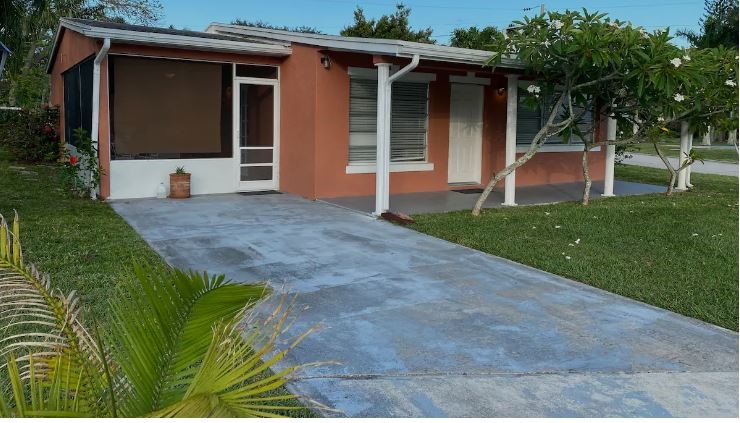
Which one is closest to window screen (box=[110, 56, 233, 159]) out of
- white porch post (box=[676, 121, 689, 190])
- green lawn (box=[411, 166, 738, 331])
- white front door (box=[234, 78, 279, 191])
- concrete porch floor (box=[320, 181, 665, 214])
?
white front door (box=[234, 78, 279, 191])

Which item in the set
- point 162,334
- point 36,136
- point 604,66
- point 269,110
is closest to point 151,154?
point 269,110

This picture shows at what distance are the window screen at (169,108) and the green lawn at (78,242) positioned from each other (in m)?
1.36

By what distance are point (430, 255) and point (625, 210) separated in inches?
174

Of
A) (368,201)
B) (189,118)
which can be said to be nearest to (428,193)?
(368,201)

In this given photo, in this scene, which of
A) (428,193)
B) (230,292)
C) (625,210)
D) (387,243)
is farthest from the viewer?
(428,193)

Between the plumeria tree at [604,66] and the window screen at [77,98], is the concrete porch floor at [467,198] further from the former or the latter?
the window screen at [77,98]

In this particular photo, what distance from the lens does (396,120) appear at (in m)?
11.6

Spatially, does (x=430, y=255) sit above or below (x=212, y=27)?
below

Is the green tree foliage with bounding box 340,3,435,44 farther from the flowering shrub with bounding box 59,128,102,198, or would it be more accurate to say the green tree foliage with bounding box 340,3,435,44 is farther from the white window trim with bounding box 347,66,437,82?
the flowering shrub with bounding box 59,128,102,198

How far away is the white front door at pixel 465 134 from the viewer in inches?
499

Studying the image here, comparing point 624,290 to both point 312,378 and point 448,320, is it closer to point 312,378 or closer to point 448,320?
point 448,320

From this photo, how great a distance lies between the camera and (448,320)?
15.7ft

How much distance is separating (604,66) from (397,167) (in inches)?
162

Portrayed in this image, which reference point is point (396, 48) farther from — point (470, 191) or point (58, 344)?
point (58, 344)
